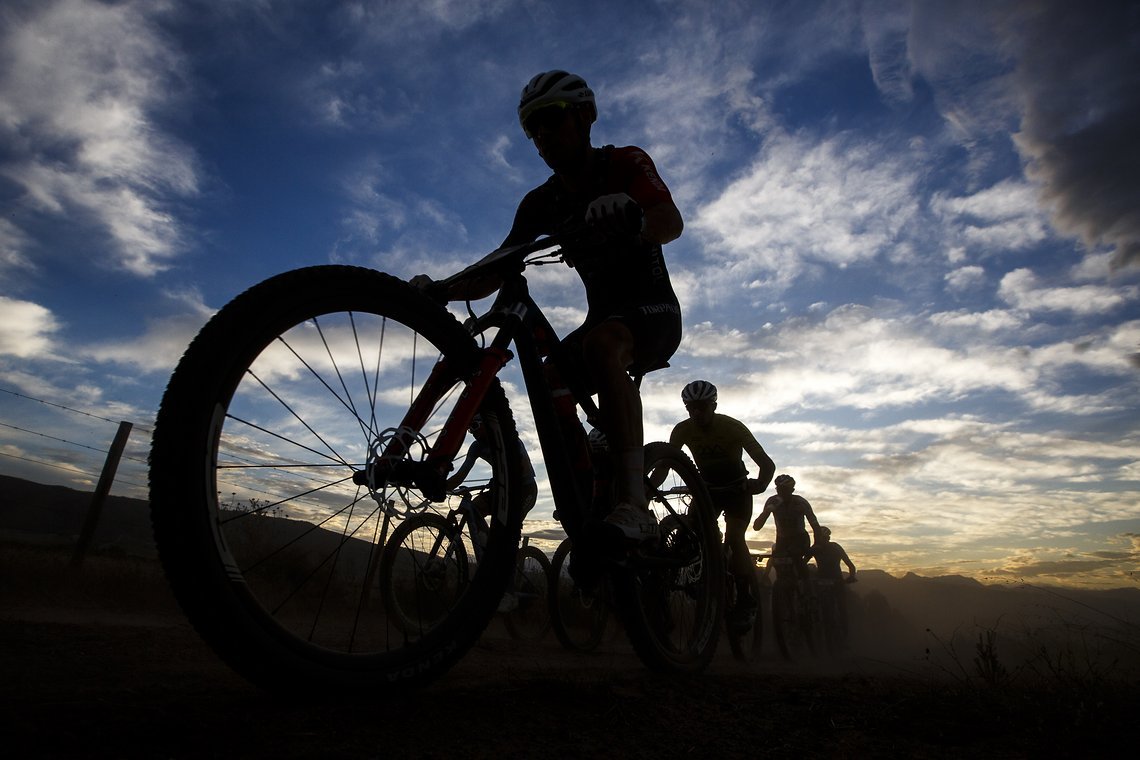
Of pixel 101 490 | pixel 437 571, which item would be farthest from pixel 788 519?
pixel 101 490

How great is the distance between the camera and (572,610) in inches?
311

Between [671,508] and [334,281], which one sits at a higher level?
[334,281]

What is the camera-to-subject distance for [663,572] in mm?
3695

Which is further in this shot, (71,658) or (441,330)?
(71,658)

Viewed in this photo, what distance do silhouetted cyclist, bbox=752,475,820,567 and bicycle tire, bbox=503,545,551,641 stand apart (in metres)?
4.79

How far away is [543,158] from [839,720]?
2.75 metres

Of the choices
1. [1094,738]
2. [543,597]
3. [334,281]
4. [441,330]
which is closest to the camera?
[1094,738]

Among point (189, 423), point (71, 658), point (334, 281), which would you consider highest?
point (334, 281)

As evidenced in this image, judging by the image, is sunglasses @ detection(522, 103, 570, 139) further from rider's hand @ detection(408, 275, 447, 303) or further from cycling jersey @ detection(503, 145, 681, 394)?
rider's hand @ detection(408, 275, 447, 303)

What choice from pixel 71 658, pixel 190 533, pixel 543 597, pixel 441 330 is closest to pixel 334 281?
pixel 441 330

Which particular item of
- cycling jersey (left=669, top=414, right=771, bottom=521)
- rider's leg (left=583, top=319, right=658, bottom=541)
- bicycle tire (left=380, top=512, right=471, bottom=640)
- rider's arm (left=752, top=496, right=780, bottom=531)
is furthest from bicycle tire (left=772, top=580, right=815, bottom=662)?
rider's leg (left=583, top=319, right=658, bottom=541)

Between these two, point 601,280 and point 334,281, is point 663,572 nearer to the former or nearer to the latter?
point 601,280

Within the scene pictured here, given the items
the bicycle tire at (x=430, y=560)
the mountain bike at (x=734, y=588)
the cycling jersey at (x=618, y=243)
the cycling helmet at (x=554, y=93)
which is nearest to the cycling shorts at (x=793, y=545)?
the mountain bike at (x=734, y=588)

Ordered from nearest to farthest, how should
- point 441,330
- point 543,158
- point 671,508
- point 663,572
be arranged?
point 441,330
point 543,158
point 663,572
point 671,508
